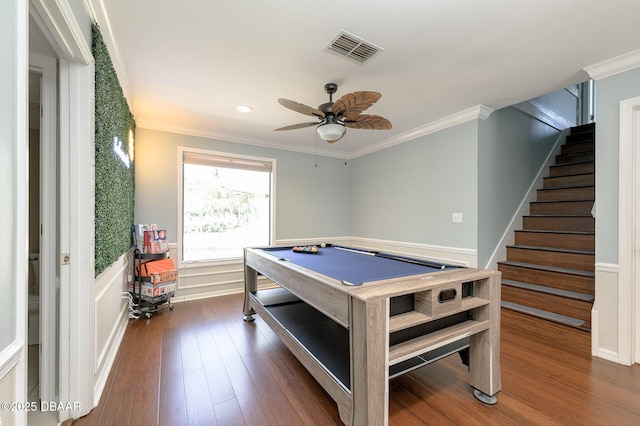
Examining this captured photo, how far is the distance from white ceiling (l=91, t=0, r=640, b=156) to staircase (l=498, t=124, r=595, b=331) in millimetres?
1648

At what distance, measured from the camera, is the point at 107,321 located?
2049 mm

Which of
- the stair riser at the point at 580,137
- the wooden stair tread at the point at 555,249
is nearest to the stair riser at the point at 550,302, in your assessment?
the wooden stair tread at the point at 555,249

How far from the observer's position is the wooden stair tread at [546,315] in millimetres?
2542

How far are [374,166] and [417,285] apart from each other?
3526mm

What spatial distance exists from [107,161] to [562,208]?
16.8ft

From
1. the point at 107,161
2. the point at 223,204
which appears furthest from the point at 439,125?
the point at 107,161

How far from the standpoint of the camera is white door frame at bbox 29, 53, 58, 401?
5.00ft

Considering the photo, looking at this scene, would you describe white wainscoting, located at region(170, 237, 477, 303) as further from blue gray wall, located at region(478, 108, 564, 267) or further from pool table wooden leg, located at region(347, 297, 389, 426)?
pool table wooden leg, located at region(347, 297, 389, 426)

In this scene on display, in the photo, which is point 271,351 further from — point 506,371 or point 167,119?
point 167,119

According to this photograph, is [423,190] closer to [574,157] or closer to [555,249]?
[555,249]

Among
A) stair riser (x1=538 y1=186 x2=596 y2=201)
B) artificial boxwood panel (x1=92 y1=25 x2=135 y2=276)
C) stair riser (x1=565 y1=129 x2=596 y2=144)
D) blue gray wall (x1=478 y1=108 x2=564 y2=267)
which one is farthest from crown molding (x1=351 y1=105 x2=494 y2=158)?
artificial boxwood panel (x1=92 y1=25 x2=135 y2=276)

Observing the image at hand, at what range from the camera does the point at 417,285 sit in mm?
1424

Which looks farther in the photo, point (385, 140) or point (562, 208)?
point (385, 140)

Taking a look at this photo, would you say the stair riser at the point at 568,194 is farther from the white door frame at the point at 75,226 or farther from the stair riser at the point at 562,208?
the white door frame at the point at 75,226
